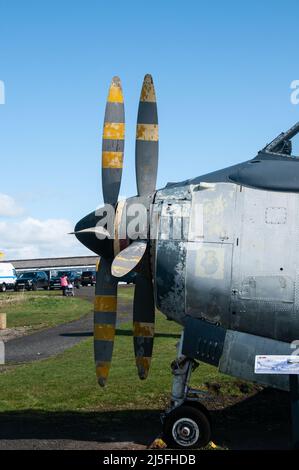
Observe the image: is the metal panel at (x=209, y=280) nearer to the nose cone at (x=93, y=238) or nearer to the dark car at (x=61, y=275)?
the nose cone at (x=93, y=238)

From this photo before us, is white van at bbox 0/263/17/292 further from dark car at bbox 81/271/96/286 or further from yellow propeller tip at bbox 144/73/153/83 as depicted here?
yellow propeller tip at bbox 144/73/153/83

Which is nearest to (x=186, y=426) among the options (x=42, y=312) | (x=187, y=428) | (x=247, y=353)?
(x=187, y=428)

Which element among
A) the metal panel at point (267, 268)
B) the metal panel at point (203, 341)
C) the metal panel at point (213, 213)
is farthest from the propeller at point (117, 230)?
the metal panel at point (267, 268)

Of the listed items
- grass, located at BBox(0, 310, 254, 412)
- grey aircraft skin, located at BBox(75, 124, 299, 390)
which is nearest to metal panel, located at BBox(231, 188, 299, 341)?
grey aircraft skin, located at BBox(75, 124, 299, 390)

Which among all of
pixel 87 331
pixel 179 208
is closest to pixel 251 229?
pixel 179 208

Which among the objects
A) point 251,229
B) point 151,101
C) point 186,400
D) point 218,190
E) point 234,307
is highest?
point 151,101

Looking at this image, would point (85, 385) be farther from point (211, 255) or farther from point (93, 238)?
point (211, 255)

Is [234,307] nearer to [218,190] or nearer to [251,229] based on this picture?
[251,229]

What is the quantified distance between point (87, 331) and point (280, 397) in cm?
1334

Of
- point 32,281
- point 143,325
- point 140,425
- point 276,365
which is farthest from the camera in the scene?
point 32,281

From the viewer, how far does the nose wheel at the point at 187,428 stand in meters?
8.72

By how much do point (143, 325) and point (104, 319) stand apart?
698 millimetres

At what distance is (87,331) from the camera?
2522cm

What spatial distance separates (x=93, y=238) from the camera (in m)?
9.72
